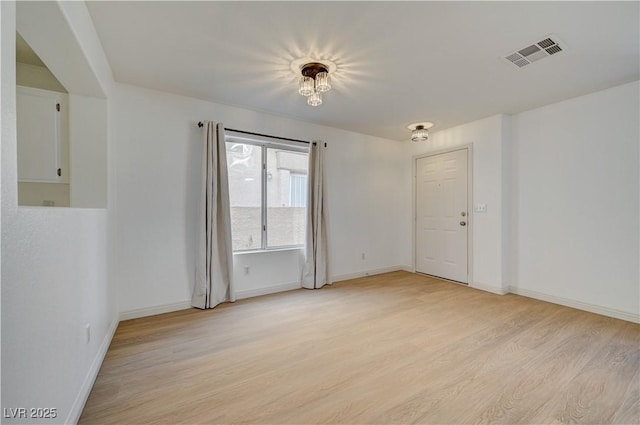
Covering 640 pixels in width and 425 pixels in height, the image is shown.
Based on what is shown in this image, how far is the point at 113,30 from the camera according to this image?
2092 mm

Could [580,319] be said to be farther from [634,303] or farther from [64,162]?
[64,162]

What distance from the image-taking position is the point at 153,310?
3094mm

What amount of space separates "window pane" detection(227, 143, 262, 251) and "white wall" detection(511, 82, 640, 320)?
363 cm

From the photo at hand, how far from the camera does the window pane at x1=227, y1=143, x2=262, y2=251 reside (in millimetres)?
3682

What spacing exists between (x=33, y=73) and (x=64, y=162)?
0.95 metres

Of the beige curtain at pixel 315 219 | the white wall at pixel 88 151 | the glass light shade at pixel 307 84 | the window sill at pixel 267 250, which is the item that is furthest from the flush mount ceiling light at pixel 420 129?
the white wall at pixel 88 151

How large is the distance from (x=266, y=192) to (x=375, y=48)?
2.33 m

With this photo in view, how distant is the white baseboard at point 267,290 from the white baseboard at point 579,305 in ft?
10.2

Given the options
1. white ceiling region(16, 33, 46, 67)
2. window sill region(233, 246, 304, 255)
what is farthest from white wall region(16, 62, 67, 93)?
window sill region(233, 246, 304, 255)

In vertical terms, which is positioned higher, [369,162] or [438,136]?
A: [438,136]

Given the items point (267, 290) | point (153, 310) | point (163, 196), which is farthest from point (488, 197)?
point (153, 310)

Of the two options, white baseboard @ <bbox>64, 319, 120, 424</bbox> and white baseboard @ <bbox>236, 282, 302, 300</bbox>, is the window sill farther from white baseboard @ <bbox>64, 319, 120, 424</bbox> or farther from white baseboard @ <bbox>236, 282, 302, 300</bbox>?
white baseboard @ <bbox>64, 319, 120, 424</bbox>

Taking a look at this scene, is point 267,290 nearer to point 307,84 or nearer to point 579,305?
point 307,84

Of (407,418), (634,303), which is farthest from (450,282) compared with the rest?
(407,418)
